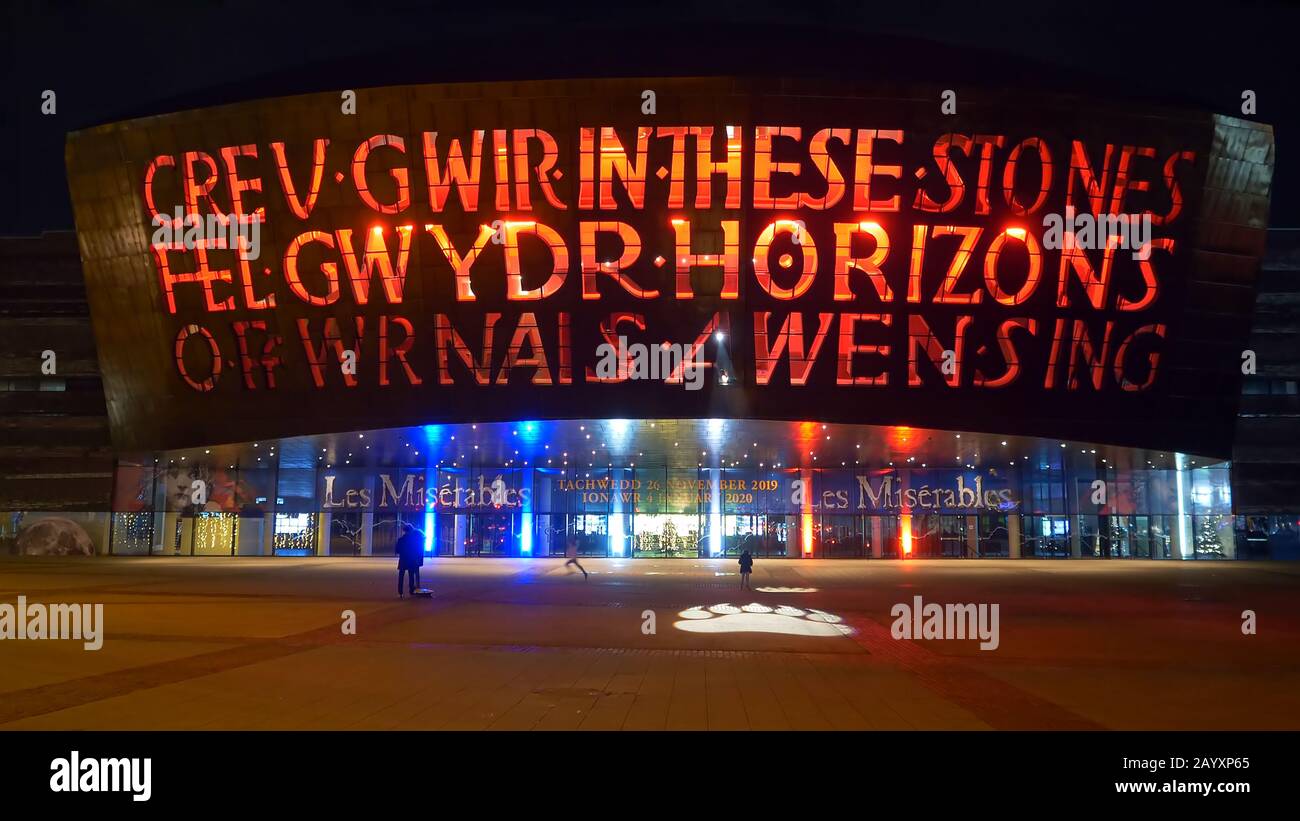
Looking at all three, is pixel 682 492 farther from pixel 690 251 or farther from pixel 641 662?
pixel 641 662

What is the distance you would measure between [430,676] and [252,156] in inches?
1318

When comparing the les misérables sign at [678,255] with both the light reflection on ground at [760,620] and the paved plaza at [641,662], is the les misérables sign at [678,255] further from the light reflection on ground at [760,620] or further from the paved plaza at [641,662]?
the light reflection on ground at [760,620]

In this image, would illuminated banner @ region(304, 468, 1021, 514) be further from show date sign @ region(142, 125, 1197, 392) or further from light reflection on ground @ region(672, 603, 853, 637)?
light reflection on ground @ region(672, 603, 853, 637)

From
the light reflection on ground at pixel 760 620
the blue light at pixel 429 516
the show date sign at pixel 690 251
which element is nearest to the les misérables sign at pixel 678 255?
the show date sign at pixel 690 251

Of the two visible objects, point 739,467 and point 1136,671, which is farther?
point 739,467

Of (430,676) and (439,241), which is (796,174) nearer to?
(439,241)

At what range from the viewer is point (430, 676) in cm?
1363

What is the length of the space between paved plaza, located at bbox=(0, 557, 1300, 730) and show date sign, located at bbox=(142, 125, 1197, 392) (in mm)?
12856

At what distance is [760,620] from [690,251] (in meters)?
20.6

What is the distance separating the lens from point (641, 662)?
603 inches

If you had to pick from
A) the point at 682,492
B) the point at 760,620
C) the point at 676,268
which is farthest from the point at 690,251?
the point at 682,492

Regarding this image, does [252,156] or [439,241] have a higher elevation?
[252,156]

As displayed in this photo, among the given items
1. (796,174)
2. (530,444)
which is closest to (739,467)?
(530,444)
